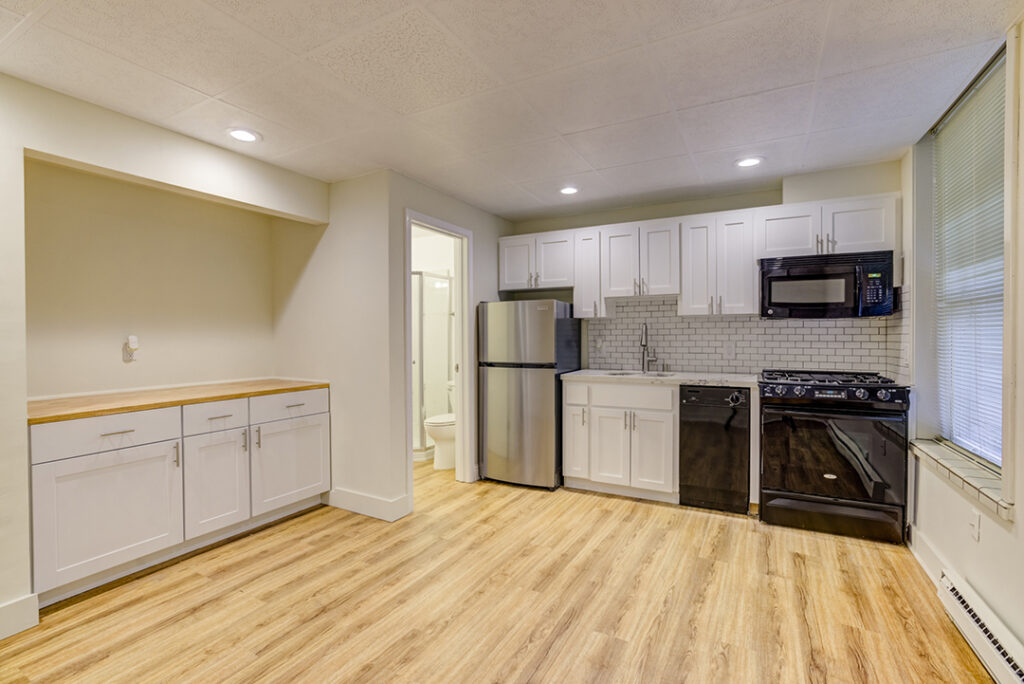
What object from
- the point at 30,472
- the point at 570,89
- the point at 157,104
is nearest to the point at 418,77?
the point at 570,89

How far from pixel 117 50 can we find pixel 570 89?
1.85 meters

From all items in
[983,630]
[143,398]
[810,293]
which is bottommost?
[983,630]

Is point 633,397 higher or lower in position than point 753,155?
lower

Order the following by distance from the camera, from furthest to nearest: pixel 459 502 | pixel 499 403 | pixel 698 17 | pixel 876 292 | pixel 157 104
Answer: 1. pixel 499 403
2. pixel 459 502
3. pixel 876 292
4. pixel 157 104
5. pixel 698 17

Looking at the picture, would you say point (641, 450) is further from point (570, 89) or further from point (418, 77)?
point (418, 77)

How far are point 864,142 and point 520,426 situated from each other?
2996 mm

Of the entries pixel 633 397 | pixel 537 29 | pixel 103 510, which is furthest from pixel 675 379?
pixel 103 510

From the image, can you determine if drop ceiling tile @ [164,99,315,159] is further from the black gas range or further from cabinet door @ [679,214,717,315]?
the black gas range

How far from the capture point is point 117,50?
187 cm

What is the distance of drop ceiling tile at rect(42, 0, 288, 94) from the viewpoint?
64.6 inches

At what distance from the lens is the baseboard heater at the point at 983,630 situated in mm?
1609

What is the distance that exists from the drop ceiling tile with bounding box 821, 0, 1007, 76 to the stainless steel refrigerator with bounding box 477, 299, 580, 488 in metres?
2.34

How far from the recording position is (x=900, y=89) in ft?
7.24

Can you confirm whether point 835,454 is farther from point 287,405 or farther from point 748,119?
point 287,405
